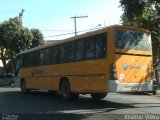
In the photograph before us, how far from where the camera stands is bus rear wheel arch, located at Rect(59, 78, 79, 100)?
68.0 ft

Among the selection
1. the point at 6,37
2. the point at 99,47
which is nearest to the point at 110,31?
the point at 99,47

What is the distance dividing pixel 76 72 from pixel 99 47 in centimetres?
236

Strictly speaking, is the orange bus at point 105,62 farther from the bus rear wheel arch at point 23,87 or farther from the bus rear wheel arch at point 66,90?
the bus rear wheel arch at point 23,87

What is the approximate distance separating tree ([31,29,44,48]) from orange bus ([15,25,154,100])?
2951cm

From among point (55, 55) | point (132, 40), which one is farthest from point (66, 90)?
point (132, 40)

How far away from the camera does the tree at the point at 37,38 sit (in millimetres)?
51188

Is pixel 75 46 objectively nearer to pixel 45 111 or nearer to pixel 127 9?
pixel 127 9

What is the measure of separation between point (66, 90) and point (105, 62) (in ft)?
14.3

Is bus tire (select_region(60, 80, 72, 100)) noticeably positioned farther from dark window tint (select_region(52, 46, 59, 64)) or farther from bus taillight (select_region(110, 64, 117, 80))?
bus taillight (select_region(110, 64, 117, 80))

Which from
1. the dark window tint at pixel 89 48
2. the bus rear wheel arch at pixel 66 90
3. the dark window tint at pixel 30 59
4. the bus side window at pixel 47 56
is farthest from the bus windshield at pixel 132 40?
the dark window tint at pixel 30 59

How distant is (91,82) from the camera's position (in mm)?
18359

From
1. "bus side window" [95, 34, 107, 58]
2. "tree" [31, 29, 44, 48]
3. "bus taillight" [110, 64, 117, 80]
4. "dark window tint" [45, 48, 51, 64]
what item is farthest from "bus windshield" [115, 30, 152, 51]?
"tree" [31, 29, 44, 48]

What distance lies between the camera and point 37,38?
2028 inches

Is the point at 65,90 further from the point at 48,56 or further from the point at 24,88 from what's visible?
the point at 24,88
